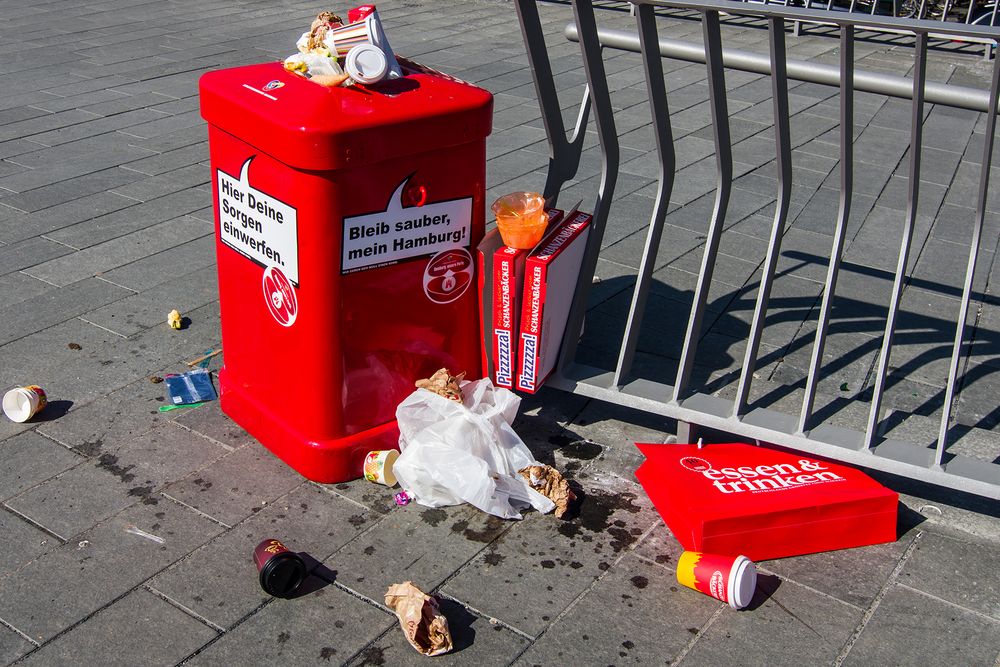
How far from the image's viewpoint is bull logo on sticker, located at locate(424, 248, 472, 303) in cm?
310

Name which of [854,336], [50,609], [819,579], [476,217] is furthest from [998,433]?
[50,609]

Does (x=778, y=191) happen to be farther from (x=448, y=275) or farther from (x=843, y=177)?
(x=448, y=275)

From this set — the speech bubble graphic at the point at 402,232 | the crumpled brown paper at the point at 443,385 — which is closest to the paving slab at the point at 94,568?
the crumpled brown paper at the point at 443,385

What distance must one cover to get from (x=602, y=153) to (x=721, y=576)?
4.85ft

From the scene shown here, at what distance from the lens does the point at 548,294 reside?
314 cm

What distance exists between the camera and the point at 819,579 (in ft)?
9.21

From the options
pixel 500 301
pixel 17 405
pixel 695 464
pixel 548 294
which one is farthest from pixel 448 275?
pixel 17 405

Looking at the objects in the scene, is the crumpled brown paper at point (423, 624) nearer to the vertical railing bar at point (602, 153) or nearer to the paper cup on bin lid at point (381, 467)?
the paper cup on bin lid at point (381, 467)

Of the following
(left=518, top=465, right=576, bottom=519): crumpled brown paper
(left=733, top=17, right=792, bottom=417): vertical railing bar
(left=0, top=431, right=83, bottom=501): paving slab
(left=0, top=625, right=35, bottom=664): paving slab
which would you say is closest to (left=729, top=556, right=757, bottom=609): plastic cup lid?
(left=518, top=465, right=576, bottom=519): crumpled brown paper

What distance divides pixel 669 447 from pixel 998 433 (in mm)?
1311

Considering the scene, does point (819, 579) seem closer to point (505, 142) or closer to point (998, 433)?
point (998, 433)

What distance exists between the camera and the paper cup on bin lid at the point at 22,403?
337cm

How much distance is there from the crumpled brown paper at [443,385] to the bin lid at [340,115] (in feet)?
2.42

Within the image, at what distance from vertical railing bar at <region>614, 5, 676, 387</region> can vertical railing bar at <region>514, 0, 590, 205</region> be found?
0.31 meters
